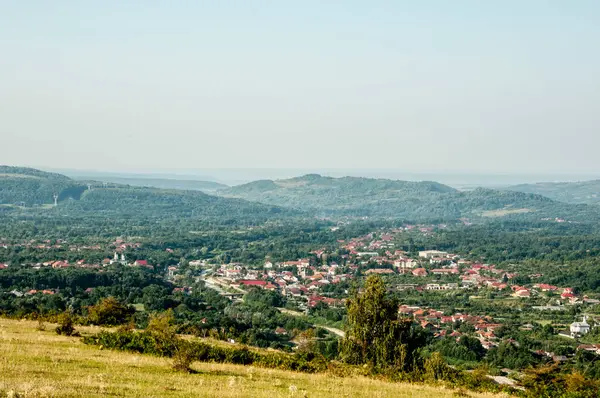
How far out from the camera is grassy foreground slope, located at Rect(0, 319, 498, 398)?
11.7 metres

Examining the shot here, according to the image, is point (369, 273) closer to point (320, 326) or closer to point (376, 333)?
point (320, 326)

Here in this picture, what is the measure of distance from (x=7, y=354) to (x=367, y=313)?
10.3 metres

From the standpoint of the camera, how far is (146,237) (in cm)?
11125

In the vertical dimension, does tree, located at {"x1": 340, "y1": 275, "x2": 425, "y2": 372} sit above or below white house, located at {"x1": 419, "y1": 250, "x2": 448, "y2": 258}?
above

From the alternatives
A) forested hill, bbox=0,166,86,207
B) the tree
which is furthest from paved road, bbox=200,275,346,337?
forested hill, bbox=0,166,86,207

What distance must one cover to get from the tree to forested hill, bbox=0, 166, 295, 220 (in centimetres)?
13996

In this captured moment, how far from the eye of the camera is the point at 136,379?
13.2 metres

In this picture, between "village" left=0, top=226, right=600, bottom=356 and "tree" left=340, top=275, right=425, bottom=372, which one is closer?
"tree" left=340, top=275, right=425, bottom=372

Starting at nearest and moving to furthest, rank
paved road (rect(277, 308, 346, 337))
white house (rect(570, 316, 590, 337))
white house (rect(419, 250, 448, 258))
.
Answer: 1. paved road (rect(277, 308, 346, 337))
2. white house (rect(570, 316, 590, 337))
3. white house (rect(419, 250, 448, 258))

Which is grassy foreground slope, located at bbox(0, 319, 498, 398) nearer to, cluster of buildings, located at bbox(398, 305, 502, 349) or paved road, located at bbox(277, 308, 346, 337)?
cluster of buildings, located at bbox(398, 305, 502, 349)

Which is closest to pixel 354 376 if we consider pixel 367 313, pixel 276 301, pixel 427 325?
pixel 367 313

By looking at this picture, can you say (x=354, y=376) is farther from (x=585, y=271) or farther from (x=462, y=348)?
(x=585, y=271)

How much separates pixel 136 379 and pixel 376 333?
9431 millimetres

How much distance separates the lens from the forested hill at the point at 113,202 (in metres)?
170
